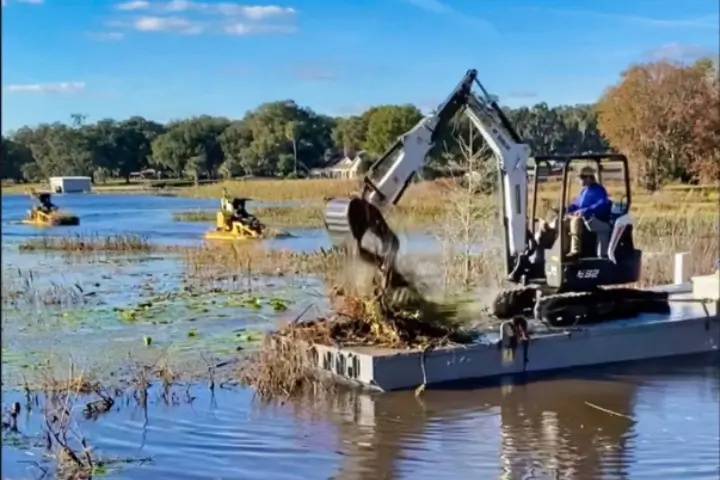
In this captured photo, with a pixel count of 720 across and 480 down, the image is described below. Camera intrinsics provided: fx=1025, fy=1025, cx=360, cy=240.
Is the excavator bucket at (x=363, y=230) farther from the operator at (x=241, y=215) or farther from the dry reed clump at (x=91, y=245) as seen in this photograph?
the operator at (x=241, y=215)

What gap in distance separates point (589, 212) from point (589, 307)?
104cm

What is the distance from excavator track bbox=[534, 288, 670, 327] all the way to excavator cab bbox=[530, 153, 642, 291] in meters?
0.14

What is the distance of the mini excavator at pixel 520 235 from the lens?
9906 mm

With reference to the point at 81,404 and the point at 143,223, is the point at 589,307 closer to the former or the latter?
the point at 81,404

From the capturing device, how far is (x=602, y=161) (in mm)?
11047

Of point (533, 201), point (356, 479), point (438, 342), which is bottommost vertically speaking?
point (356, 479)

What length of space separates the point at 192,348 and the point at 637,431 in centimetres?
590

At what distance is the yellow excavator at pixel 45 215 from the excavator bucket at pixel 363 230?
1213 inches

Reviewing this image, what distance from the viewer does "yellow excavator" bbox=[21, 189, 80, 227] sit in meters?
39.0

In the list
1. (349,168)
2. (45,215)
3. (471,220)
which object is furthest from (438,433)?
(45,215)

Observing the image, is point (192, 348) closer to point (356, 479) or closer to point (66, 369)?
point (66, 369)

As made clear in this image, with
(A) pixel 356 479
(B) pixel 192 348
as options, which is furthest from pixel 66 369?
(A) pixel 356 479

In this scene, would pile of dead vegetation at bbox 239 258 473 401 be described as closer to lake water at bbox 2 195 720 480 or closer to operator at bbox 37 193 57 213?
lake water at bbox 2 195 720 480

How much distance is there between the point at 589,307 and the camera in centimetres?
1086
